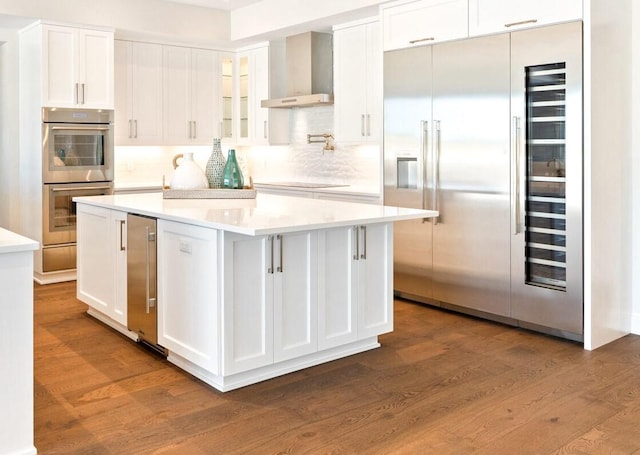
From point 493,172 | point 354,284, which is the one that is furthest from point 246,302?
point 493,172

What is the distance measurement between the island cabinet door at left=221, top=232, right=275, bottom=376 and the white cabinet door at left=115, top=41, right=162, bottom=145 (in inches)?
145

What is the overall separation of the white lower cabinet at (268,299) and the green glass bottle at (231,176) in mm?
1190

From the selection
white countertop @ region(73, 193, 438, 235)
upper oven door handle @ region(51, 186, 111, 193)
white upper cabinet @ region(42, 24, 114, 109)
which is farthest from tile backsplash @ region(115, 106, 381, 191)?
white countertop @ region(73, 193, 438, 235)

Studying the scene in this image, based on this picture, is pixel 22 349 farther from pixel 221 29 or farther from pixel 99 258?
pixel 221 29

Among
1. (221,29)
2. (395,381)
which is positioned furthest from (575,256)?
(221,29)

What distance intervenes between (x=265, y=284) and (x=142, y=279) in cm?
90

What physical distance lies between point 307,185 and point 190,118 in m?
1.52

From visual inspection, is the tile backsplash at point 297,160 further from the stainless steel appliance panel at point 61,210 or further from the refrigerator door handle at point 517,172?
the refrigerator door handle at point 517,172

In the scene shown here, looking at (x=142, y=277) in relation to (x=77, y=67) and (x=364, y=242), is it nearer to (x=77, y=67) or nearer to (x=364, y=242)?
(x=364, y=242)

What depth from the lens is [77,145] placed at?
568cm

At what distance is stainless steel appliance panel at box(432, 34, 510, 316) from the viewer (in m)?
4.11

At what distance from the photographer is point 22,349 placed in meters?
2.31

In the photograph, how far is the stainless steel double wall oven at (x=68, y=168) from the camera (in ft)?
18.2

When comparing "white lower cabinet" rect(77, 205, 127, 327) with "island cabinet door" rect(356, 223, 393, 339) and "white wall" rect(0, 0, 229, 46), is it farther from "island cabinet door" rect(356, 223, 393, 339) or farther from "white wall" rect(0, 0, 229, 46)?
"white wall" rect(0, 0, 229, 46)
